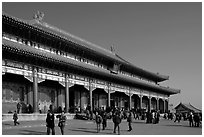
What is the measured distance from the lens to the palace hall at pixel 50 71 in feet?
90.3

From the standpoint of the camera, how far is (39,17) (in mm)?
37406

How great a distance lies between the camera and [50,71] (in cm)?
3048

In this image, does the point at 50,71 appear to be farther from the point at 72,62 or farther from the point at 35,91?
the point at 72,62

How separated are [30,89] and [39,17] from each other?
10275 mm

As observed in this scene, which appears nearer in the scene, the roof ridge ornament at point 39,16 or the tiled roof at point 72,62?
the tiled roof at point 72,62

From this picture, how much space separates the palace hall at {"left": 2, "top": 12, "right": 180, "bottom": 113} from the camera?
27531 millimetres

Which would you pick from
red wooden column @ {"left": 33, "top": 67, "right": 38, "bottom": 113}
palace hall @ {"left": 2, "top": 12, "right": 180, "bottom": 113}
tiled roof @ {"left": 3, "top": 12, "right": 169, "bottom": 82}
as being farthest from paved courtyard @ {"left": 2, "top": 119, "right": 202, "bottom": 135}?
tiled roof @ {"left": 3, "top": 12, "right": 169, "bottom": 82}

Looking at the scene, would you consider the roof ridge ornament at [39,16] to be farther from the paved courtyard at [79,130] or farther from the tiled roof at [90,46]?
the paved courtyard at [79,130]

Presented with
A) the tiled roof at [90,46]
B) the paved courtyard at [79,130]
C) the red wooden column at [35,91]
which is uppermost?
the tiled roof at [90,46]

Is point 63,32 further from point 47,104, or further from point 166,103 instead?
point 166,103

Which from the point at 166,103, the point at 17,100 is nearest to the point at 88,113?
the point at 17,100

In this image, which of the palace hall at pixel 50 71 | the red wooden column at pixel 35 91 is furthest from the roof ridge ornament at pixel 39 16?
the red wooden column at pixel 35 91

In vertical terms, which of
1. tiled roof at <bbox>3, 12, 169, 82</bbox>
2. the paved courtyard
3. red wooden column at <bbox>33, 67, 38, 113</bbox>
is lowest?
the paved courtyard

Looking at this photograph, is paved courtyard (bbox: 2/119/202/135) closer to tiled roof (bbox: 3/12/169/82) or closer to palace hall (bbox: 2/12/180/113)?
palace hall (bbox: 2/12/180/113)
